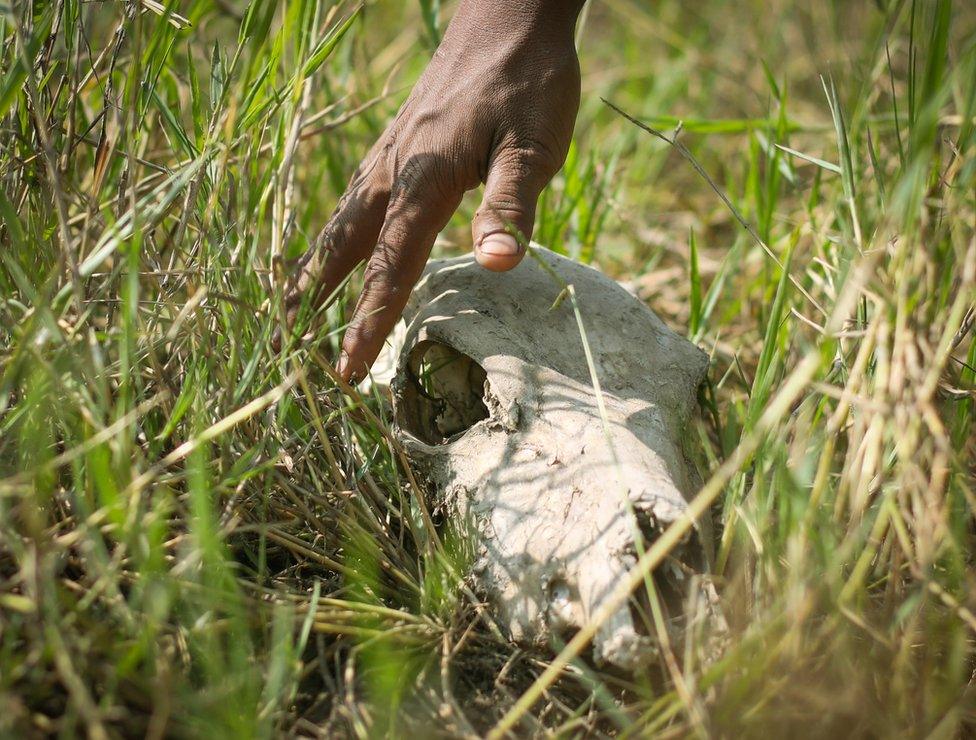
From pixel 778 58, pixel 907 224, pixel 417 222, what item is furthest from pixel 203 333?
pixel 778 58

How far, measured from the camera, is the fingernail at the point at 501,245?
160 cm

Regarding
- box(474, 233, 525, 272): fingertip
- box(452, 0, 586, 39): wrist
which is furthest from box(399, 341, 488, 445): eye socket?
box(452, 0, 586, 39): wrist

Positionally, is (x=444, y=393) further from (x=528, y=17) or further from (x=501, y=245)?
(x=528, y=17)

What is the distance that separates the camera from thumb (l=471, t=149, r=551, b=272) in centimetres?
160

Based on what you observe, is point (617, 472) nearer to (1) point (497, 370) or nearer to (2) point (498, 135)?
(1) point (497, 370)

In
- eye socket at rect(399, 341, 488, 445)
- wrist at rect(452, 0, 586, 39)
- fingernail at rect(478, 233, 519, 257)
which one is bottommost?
eye socket at rect(399, 341, 488, 445)

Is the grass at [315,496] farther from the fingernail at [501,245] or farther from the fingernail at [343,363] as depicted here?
the fingernail at [501,245]

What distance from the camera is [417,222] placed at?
169 centimetres

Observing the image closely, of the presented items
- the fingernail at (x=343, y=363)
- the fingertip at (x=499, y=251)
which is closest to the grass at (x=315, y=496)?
the fingernail at (x=343, y=363)

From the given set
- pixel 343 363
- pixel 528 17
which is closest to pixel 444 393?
pixel 343 363

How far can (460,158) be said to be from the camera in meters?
1.69

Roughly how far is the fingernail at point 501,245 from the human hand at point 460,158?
0.06ft

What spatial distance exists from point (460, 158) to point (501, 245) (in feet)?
0.73

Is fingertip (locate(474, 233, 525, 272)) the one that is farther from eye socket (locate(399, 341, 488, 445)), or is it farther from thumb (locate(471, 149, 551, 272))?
eye socket (locate(399, 341, 488, 445))
